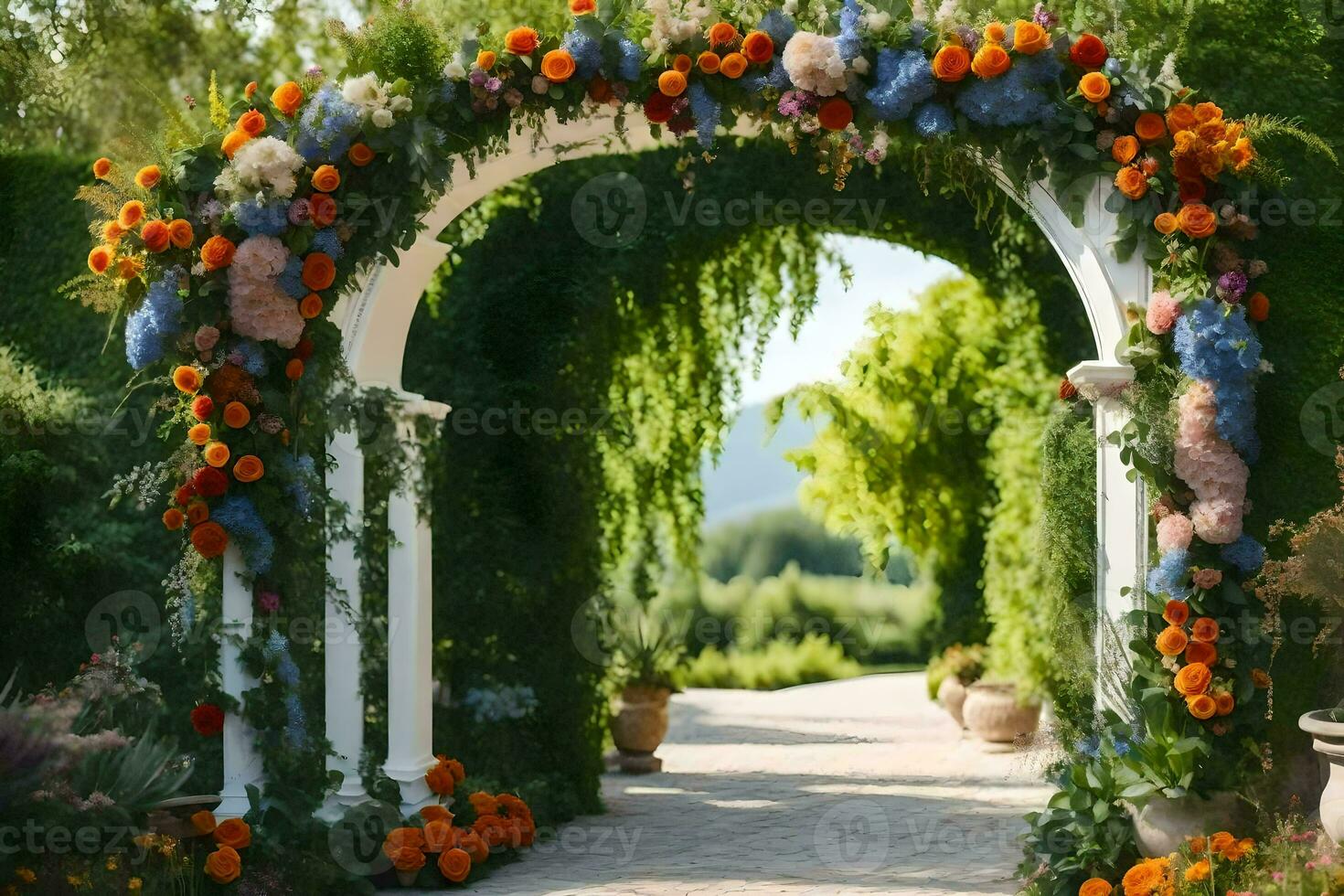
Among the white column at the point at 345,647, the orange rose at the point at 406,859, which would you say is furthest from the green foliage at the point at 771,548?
the orange rose at the point at 406,859

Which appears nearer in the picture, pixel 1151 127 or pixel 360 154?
pixel 1151 127

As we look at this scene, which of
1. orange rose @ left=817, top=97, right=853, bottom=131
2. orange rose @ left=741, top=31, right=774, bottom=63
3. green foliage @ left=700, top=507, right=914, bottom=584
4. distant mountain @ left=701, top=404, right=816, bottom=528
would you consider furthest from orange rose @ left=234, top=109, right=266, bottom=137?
distant mountain @ left=701, top=404, right=816, bottom=528

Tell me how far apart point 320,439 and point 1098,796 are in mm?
3517

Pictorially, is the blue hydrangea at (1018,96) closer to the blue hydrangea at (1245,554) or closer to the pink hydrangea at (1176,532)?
the pink hydrangea at (1176,532)

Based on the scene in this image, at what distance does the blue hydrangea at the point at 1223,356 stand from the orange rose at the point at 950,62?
1.28m

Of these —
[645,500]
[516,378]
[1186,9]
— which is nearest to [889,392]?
[645,500]

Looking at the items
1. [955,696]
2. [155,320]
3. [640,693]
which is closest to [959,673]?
[955,696]

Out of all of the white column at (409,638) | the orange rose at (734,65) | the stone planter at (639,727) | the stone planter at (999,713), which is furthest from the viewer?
the stone planter at (999,713)

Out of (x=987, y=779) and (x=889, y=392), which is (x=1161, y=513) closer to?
(x=987, y=779)

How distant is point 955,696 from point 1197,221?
662 cm

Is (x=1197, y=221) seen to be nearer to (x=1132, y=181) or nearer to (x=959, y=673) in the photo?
(x=1132, y=181)

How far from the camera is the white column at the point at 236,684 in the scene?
5.58m

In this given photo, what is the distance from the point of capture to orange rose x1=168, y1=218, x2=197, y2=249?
5473mm

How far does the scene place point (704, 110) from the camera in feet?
17.9
